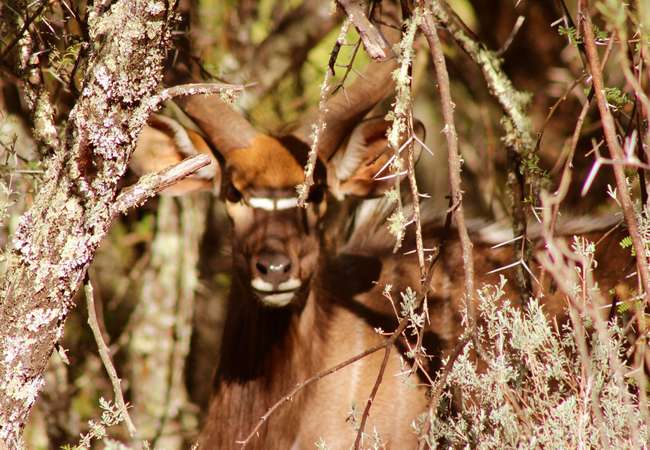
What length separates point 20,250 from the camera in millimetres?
2189

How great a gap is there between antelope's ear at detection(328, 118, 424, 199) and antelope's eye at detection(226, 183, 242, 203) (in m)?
0.54

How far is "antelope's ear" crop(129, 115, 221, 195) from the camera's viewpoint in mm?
3537

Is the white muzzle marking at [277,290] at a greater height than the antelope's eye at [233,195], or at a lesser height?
lesser

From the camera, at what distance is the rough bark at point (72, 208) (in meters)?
2.18

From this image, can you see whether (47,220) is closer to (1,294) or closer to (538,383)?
(1,294)

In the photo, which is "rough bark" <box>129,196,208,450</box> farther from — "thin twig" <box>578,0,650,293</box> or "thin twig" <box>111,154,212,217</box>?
"thin twig" <box>578,0,650,293</box>

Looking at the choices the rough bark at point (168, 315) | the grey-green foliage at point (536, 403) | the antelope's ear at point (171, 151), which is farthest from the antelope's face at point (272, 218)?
the rough bark at point (168, 315)

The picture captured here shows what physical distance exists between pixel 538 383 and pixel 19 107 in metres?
4.05

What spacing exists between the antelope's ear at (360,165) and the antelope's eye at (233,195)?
0.54 meters

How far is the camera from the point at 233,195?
135 inches

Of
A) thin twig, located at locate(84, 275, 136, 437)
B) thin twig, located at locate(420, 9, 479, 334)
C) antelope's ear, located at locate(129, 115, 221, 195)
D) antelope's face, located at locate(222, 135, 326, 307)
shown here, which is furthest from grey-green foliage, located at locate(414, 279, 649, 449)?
antelope's ear, located at locate(129, 115, 221, 195)

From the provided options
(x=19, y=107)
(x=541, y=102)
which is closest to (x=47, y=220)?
(x=19, y=107)

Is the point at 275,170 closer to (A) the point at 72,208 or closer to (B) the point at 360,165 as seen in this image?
(B) the point at 360,165

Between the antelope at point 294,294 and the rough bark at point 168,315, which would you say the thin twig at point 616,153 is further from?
the rough bark at point 168,315
